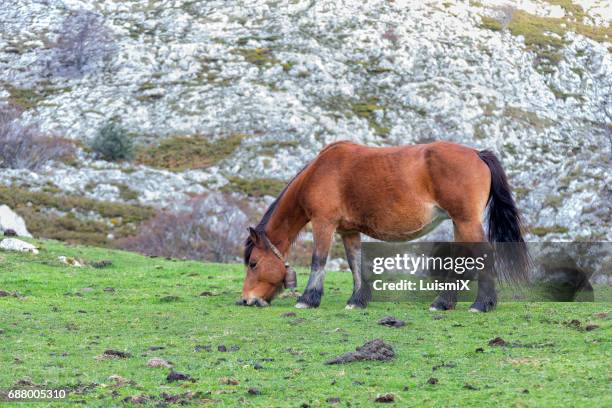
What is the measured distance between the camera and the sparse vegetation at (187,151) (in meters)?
51.9

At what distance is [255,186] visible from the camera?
45812 mm

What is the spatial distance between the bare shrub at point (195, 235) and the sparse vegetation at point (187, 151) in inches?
658

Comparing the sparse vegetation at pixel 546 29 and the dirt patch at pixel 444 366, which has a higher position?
the dirt patch at pixel 444 366

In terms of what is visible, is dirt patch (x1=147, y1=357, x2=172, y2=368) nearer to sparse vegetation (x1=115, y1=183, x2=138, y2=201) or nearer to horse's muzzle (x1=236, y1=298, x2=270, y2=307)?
horse's muzzle (x1=236, y1=298, x2=270, y2=307)

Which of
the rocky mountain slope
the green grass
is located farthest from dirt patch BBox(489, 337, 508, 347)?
the rocky mountain slope

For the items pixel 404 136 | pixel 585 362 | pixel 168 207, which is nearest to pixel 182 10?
pixel 404 136

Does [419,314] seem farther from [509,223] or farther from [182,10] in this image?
[182,10]

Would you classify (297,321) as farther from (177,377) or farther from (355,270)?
(177,377)

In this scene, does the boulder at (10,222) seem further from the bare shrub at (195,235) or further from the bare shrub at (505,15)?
the bare shrub at (505,15)

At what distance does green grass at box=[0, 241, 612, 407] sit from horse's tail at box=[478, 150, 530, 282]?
69cm

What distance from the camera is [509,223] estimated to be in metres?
13.1

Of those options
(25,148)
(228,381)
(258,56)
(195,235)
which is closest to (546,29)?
(258,56)

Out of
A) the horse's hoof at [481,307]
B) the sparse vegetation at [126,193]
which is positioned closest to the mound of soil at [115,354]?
the horse's hoof at [481,307]

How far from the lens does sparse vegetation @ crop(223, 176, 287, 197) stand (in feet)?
146
